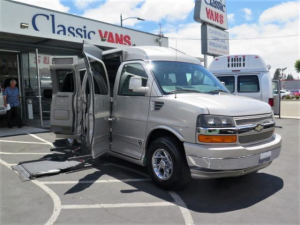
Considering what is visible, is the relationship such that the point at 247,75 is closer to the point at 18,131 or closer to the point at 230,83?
the point at 230,83

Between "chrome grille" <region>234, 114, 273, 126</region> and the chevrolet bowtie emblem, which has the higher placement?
"chrome grille" <region>234, 114, 273, 126</region>

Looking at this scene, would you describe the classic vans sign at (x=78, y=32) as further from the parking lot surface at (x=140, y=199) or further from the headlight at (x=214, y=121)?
the headlight at (x=214, y=121)

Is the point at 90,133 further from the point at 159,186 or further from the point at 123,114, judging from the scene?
the point at 159,186

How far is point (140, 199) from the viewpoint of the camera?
391 centimetres

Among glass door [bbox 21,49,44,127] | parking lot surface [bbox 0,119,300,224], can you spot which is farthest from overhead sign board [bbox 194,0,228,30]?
parking lot surface [bbox 0,119,300,224]

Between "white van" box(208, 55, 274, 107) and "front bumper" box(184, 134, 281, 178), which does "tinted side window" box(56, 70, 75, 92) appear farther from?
"white van" box(208, 55, 274, 107)

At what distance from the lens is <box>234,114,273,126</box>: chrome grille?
371 centimetres

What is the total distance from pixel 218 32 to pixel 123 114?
1379 cm

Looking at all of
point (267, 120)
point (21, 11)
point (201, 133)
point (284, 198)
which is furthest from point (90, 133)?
point (21, 11)

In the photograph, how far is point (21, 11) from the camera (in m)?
9.13

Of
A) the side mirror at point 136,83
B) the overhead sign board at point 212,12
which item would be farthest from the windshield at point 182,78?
the overhead sign board at point 212,12

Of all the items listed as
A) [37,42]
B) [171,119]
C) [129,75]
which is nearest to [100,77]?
[129,75]

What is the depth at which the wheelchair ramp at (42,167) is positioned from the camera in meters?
4.83

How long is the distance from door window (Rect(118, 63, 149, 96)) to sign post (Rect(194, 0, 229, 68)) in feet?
35.5
